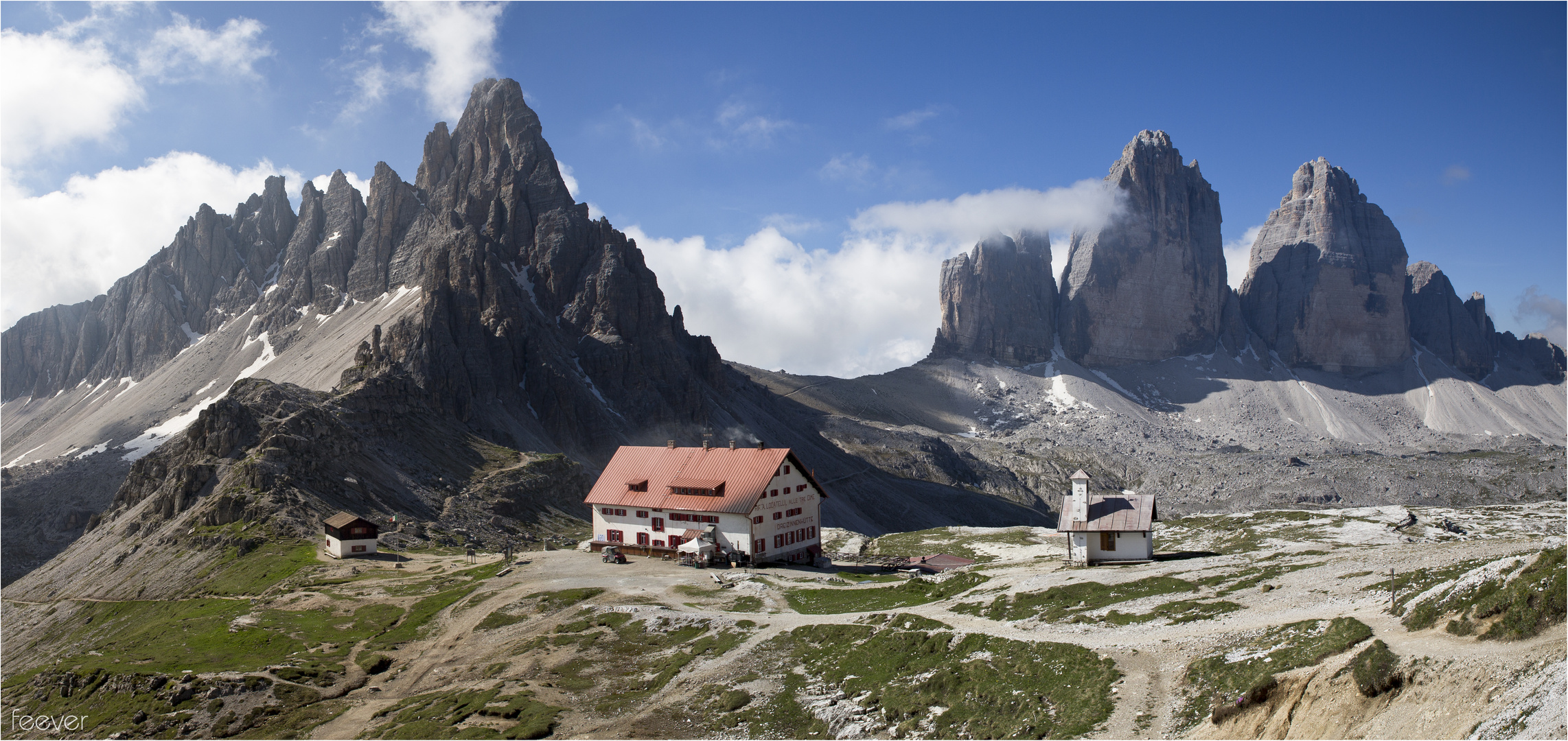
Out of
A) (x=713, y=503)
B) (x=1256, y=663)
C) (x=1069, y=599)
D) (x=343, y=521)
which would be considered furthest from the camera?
(x=343, y=521)

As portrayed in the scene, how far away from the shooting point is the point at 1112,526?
5662 cm

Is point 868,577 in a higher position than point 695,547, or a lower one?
lower

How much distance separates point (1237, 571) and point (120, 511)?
113 meters

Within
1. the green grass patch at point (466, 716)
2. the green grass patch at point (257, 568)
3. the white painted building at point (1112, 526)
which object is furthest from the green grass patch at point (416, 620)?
the white painted building at point (1112, 526)

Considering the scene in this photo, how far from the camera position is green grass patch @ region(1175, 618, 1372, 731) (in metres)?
24.8

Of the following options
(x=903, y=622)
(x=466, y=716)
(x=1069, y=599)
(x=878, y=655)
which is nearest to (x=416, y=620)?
(x=466, y=716)

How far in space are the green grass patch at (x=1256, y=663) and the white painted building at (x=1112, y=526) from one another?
87.8 ft

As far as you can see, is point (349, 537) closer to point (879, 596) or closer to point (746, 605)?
point (746, 605)

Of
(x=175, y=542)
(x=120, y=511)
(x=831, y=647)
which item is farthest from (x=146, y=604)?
(x=831, y=647)

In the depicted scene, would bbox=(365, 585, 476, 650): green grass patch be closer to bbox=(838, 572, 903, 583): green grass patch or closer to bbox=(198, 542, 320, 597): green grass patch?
bbox=(198, 542, 320, 597): green grass patch

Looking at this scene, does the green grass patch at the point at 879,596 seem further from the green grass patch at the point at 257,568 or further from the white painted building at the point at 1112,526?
the green grass patch at the point at 257,568

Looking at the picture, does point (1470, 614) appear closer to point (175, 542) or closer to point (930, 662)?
point (930, 662)

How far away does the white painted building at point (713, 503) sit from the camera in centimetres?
7019

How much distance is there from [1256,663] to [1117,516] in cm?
3096
